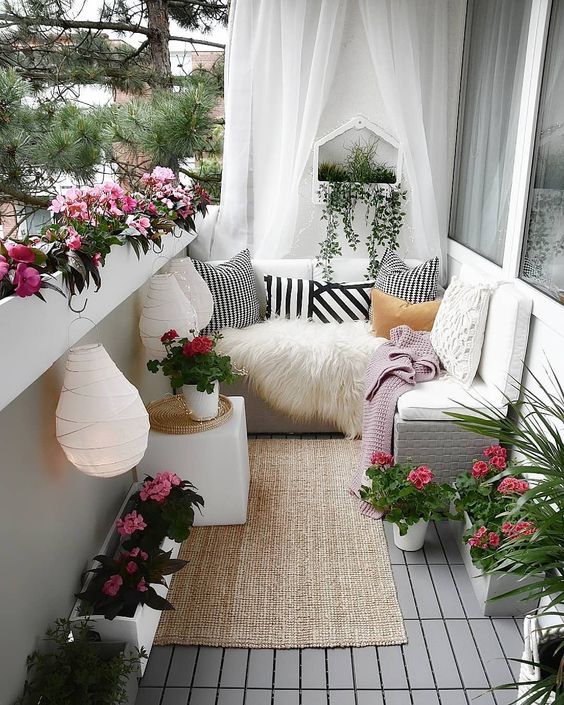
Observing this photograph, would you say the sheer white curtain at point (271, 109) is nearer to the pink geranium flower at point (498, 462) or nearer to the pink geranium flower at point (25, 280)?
the pink geranium flower at point (498, 462)

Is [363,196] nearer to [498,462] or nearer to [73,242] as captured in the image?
[498,462]

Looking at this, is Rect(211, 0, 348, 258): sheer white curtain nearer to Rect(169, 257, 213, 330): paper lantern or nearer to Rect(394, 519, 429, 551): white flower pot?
Rect(169, 257, 213, 330): paper lantern

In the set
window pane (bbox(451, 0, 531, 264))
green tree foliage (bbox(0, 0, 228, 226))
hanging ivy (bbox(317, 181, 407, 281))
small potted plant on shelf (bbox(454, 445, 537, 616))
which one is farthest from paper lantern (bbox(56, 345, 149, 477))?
hanging ivy (bbox(317, 181, 407, 281))

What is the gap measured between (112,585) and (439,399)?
1460mm

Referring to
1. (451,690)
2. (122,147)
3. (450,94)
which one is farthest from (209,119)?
(451,690)

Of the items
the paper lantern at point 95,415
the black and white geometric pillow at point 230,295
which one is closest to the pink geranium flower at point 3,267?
the paper lantern at point 95,415

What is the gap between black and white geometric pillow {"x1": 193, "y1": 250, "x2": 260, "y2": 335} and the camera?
3.39 m

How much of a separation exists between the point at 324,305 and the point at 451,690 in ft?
7.02

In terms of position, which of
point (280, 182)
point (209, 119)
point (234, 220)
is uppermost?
point (209, 119)

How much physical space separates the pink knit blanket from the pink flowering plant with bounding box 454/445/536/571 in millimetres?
424

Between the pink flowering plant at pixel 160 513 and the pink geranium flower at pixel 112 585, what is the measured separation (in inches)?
6.9

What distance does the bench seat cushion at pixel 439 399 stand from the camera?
2562 millimetres

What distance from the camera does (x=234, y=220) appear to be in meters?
3.80

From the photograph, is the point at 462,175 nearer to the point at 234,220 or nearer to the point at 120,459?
the point at 234,220
